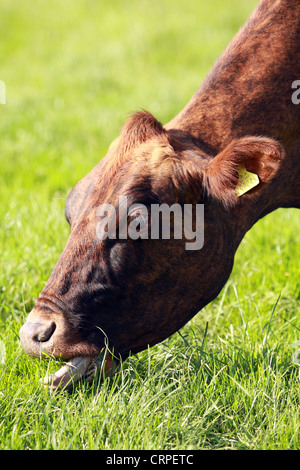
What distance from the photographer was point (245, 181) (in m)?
3.11

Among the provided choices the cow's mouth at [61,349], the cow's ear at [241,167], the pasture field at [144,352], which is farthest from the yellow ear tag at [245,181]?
the cow's mouth at [61,349]

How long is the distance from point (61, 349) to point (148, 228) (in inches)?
27.4

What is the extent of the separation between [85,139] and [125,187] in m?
5.32

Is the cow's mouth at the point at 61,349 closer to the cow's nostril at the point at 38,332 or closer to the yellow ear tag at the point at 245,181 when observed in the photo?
the cow's nostril at the point at 38,332

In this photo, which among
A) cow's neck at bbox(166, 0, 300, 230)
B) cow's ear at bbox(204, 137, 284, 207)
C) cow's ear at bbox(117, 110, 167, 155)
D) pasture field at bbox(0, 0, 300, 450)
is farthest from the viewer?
cow's neck at bbox(166, 0, 300, 230)

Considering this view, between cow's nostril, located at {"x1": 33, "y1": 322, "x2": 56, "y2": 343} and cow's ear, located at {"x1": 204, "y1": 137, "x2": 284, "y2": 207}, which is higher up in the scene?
cow's ear, located at {"x1": 204, "y1": 137, "x2": 284, "y2": 207}

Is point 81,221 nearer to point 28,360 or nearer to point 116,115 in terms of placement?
point 28,360

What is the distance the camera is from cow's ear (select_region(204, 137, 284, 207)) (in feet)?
9.88

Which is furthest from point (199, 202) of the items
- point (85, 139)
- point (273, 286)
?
point (85, 139)

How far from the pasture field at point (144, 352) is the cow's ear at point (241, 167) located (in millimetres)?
794

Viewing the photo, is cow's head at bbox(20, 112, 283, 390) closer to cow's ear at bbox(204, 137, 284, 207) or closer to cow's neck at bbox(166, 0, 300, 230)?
cow's ear at bbox(204, 137, 284, 207)

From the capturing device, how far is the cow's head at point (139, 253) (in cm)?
296

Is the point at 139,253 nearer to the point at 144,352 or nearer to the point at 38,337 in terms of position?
the point at 38,337

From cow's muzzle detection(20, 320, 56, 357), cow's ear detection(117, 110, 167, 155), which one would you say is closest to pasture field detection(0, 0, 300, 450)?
Answer: cow's muzzle detection(20, 320, 56, 357)
